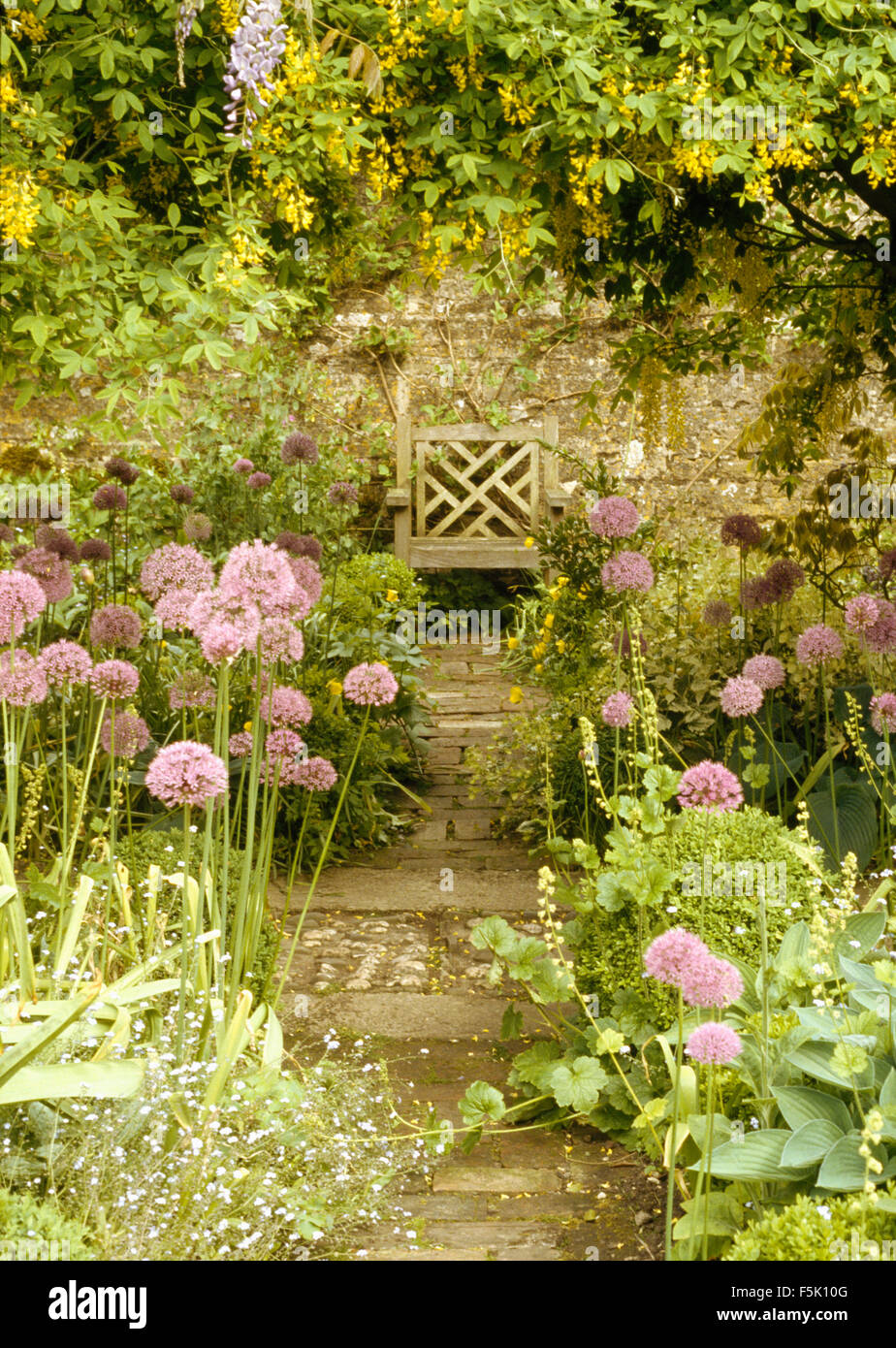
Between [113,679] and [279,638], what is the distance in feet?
1.32

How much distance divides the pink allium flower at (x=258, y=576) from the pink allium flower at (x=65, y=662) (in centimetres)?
59

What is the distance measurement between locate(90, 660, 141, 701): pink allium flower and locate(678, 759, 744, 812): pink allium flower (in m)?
1.05

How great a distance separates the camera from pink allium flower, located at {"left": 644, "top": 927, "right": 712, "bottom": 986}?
152cm

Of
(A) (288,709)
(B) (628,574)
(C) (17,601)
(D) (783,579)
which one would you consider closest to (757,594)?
(D) (783,579)

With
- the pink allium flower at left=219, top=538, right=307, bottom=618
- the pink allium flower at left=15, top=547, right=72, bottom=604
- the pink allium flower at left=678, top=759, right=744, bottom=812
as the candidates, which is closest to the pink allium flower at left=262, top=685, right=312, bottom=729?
the pink allium flower at left=219, top=538, right=307, bottom=618

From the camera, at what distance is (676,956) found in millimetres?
1528

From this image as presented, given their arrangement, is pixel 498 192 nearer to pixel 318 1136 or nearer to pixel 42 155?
pixel 42 155

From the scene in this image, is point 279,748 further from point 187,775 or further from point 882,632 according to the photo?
point 882,632

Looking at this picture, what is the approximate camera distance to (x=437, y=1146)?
215 centimetres

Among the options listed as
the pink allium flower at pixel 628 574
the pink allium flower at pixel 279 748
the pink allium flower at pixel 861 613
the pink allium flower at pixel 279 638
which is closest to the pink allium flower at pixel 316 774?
the pink allium flower at pixel 279 748

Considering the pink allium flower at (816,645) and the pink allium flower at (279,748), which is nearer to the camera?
the pink allium flower at (279,748)

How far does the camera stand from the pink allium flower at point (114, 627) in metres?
2.68

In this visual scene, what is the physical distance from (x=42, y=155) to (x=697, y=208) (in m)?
1.99

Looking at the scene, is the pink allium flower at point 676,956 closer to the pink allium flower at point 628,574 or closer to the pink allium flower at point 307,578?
the pink allium flower at point 307,578
